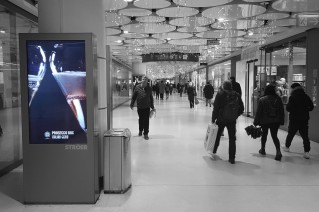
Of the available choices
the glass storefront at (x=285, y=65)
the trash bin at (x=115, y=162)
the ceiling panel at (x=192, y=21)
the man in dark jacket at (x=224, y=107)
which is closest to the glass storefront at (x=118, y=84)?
the ceiling panel at (x=192, y=21)

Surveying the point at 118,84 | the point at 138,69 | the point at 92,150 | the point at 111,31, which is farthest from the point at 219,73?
the point at 92,150

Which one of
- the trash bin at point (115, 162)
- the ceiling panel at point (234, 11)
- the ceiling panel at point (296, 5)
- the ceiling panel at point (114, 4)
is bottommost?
the trash bin at point (115, 162)

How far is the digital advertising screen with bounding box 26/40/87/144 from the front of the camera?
3990 mm

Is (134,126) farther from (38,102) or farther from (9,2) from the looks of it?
(38,102)

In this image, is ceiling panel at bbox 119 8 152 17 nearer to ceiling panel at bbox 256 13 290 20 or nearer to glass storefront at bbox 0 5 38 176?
Answer: glass storefront at bbox 0 5 38 176

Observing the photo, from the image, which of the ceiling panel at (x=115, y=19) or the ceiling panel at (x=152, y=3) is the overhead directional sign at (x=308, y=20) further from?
the ceiling panel at (x=115, y=19)

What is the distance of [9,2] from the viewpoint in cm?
580

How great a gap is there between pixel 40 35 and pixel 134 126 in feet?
25.7

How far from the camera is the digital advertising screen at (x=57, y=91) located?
399 centimetres

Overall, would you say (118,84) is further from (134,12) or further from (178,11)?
(178,11)

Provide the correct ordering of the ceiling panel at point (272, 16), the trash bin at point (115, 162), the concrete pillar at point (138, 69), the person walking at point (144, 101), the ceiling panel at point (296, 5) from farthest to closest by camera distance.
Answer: the concrete pillar at point (138, 69)
the ceiling panel at point (272, 16)
the person walking at point (144, 101)
the ceiling panel at point (296, 5)
the trash bin at point (115, 162)

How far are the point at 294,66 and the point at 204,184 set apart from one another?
772cm

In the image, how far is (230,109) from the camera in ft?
20.4

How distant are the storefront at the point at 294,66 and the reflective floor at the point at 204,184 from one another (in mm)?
1880
